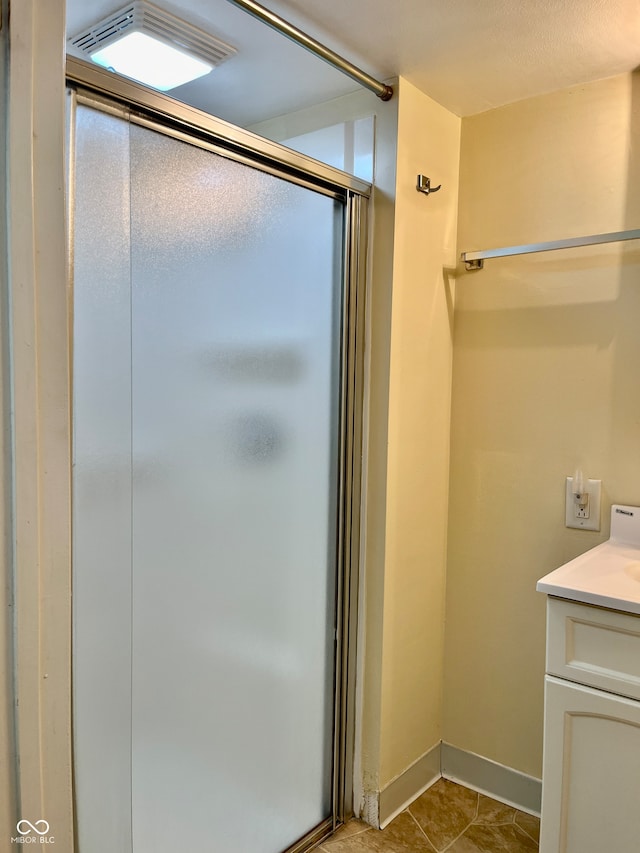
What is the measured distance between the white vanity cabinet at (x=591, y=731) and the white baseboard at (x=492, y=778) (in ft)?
1.73

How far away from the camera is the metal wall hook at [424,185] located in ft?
5.91

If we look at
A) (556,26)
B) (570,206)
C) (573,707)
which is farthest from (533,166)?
(573,707)

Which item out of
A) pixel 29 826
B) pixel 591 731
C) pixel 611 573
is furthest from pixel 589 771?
pixel 29 826

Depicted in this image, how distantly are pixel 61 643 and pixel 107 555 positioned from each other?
0.45 meters

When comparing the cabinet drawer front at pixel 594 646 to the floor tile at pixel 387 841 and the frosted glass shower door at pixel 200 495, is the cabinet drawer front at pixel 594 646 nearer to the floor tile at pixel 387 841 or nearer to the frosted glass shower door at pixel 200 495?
the frosted glass shower door at pixel 200 495

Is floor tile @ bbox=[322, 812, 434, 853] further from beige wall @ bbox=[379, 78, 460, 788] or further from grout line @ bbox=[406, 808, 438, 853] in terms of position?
beige wall @ bbox=[379, 78, 460, 788]

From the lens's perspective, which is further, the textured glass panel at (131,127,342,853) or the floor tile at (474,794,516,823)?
the floor tile at (474,794,516,823)

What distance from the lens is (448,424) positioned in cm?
205

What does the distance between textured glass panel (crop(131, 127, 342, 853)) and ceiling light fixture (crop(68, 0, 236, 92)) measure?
0.42 meters

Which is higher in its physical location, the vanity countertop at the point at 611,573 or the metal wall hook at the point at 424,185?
the metal wall hook at the point at 424,185

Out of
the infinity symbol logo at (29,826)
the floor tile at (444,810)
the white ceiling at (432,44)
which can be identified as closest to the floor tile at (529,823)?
the floor tile at (444,810)

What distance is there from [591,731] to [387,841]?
31.0 inches

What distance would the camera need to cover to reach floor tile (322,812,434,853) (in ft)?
5.69

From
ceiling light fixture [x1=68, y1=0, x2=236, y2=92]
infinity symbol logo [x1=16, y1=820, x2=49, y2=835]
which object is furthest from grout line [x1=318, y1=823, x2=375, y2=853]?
ceiling light fixture [x1=68, y1=0, x2=236, y2=92]
